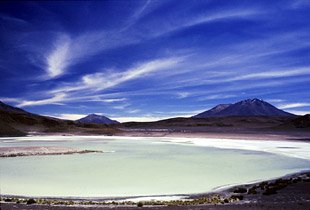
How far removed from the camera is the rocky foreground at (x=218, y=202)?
11.8 meters

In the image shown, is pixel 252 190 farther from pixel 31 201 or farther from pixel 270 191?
pixel 31 201

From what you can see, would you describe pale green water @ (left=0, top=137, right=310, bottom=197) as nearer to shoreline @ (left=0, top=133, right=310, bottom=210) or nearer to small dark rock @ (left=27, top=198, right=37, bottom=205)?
shoreline @ (left=0, top=133, right=310, bottom=210)

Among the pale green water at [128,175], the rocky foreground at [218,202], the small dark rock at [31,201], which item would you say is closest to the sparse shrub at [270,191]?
the rocky foreground at [218,202]

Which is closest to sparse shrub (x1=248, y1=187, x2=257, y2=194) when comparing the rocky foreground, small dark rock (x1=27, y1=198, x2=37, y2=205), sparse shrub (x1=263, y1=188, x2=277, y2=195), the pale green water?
the rocky foreground

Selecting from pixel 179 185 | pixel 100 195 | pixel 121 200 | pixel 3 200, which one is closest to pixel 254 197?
pixel 179 185

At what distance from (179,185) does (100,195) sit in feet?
11.6

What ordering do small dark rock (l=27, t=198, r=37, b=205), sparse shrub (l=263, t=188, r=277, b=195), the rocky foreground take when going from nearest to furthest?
1. the rocky foreground
2. small dark rock (l=27, t=198, r=37, b=205)
3. sparse shrub (l=263, t=188, r=277, b=195)

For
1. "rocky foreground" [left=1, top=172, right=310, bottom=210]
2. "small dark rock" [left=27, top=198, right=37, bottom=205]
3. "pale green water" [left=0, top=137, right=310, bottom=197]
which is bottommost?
"rocky foreground" [left=1, top=172, right=310, bottom=210]

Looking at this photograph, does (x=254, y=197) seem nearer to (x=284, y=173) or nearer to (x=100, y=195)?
(x=100, y=195)

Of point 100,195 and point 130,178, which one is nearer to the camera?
point 100,195

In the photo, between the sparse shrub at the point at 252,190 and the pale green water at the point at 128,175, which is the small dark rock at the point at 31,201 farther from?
the sparse shrub at the point at 252,190

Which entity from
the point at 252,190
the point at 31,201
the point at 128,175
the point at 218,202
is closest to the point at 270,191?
the point at 252,190

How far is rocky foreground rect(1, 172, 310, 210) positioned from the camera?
11.8 m

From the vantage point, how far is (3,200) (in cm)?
1280
